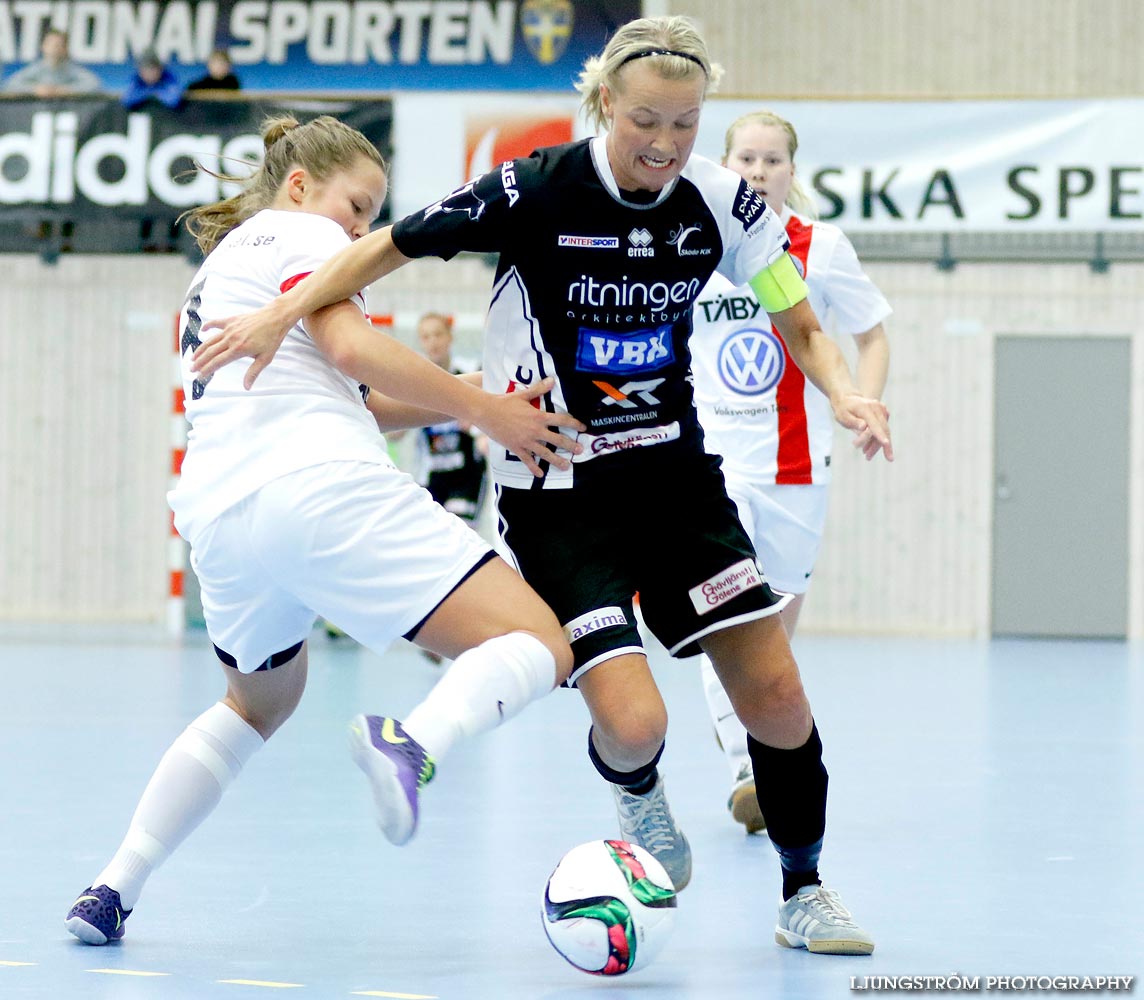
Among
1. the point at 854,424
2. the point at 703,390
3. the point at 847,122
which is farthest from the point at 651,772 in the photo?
the point at 847,122

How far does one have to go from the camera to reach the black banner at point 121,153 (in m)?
10.7

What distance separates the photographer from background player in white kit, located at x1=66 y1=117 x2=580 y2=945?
242 cm

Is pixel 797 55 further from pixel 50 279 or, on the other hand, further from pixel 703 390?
pixel 703 390

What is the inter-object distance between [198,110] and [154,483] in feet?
10.4

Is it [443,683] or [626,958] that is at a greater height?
[443,683]

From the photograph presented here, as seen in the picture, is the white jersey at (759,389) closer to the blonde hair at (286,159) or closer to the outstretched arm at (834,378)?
the outstretched arm at (834,378)

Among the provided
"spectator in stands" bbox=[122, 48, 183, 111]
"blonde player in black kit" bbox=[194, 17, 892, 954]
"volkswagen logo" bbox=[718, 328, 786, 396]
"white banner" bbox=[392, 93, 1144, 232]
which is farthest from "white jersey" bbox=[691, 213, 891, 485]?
"spectator in stands" bbox=[122, 48, 183, 111]

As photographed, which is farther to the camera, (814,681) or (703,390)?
(814,681)

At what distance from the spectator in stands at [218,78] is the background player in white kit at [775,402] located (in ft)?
25.0

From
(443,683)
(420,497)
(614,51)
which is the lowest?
(443,683)

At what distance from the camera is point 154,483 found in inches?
496

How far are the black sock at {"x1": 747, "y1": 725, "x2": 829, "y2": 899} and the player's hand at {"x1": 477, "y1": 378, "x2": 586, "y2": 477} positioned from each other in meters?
0.66

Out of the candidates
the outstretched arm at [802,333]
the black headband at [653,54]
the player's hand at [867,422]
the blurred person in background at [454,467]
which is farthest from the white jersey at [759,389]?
the blurred person in background at [454,467]

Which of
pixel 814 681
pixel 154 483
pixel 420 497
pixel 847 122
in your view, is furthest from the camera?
pixel 154 483
